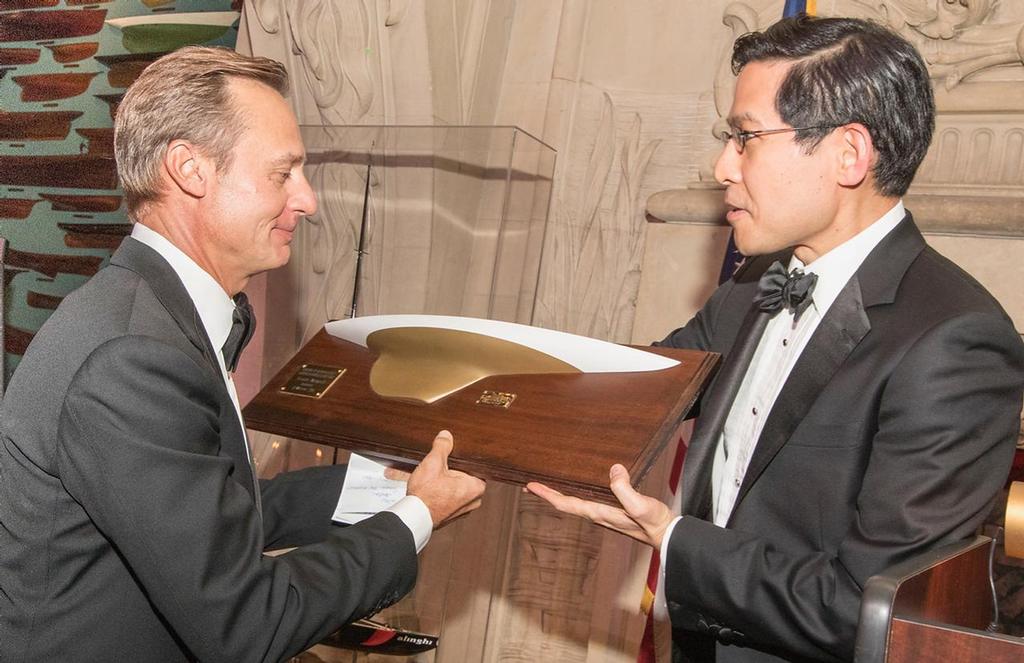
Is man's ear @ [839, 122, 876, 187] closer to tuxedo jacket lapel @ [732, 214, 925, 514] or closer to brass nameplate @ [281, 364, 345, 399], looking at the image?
tuxedo jacket lapel @ [732, 214, 925, 514]

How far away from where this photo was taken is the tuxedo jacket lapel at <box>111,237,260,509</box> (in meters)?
1.81

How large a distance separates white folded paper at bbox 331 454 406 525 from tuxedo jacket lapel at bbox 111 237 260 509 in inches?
21.0

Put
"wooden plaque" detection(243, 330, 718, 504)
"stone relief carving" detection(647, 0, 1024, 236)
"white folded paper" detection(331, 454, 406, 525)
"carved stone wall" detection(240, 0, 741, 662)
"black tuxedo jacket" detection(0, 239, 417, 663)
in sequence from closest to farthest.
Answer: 1. "black tuxedo jacket" detection(0, 239, 417, 663)
2. "wooden plaque" detection(243, 330, 718, 504)
3. "white folded paper" detection(331, 454, 406, 525)
4. "stone relief carving" detection(647, 0, 1024, 236)
5. "carved stone wall" detection(240, 0, 741, 662)

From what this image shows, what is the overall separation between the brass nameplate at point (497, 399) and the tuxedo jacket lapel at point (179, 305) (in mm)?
519

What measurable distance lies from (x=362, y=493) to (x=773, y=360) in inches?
40.9

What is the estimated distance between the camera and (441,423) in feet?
6.93

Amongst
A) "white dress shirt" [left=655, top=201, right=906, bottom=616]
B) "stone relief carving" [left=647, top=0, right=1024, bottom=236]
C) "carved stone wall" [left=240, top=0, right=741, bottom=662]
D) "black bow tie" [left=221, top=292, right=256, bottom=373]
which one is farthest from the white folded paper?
"stone relief carving" [left=647, top=0, right=1024, bottom=236]

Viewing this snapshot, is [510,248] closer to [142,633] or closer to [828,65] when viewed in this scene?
[828,65]

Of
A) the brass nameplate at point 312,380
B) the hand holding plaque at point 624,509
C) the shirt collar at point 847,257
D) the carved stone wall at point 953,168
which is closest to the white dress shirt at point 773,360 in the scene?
the shirt collar at point 847,257

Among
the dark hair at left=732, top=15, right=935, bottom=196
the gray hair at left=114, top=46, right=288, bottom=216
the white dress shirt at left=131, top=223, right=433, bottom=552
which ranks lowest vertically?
the white dress shirt at left=131, top=223, right=433, bottom=552

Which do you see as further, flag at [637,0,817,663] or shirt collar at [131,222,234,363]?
flag at [637,0,817,663]

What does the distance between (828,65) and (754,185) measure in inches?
11.4

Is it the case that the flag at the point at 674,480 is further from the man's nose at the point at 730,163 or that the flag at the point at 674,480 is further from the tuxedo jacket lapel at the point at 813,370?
the tuxedo jacket lapel at the point at 813,370

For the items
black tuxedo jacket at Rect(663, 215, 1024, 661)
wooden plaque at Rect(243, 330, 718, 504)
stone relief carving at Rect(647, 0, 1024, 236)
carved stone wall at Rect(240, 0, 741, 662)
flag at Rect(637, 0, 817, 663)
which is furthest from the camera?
carved stone wall at Rect(240, 0, 741, 662)
